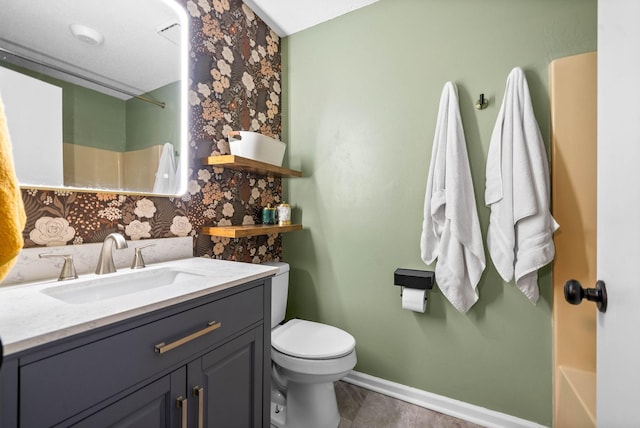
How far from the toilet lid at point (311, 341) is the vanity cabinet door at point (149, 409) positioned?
647mm

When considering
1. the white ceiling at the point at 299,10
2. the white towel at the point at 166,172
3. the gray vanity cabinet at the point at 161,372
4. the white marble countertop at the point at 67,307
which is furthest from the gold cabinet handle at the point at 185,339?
the white ceiling at the point at 299,10

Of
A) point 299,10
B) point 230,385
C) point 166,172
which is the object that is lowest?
point 230,385

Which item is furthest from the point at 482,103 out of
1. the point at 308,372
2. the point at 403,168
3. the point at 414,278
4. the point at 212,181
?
the point at 308,372

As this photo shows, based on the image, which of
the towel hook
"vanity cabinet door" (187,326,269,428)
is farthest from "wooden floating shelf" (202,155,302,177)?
the towel hook

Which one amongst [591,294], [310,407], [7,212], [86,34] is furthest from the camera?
[310,407]

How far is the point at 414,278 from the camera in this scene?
1.59 metres

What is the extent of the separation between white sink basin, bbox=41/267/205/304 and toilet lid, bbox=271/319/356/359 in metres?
0.62

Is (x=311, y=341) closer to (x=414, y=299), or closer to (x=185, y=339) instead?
(x=414, y=299)

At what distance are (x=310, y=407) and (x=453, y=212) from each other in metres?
1.24

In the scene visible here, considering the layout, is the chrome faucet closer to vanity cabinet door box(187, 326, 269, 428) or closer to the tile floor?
vanity cabinet door box(187, 326, 269, 428)

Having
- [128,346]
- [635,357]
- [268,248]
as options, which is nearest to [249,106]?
[268,248]

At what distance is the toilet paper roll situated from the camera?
1565mm

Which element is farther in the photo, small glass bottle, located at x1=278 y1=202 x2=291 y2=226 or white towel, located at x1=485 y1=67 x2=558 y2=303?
small glass bottle, located at x1=278 y1=202 x2=291 y2=226

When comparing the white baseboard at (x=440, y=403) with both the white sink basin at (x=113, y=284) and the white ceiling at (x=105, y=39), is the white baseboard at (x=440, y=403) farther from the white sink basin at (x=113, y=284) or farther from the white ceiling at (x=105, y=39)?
the white ceiling at (x=105, y=39)
